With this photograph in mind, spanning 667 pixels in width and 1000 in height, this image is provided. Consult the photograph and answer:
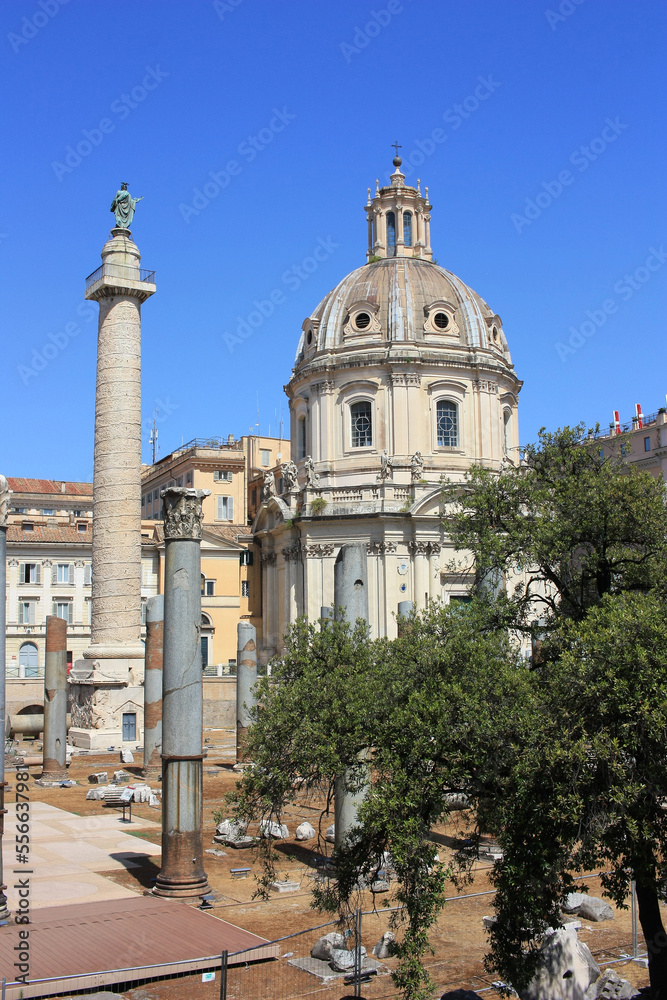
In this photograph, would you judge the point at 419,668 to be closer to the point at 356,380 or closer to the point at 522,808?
the point at 522,808

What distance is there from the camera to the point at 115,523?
40312 millimetres

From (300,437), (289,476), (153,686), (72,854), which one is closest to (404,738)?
(72,854)

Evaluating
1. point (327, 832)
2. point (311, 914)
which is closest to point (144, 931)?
point (311, 914)

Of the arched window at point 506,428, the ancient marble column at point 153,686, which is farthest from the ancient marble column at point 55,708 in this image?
the arched window at point 506,428

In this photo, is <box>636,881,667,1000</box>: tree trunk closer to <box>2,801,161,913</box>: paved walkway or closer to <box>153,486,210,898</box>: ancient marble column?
<box>153,486,210,898</box>: ancient marble column

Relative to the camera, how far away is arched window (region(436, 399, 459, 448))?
189 feet

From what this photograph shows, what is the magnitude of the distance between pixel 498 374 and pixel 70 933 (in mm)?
48346

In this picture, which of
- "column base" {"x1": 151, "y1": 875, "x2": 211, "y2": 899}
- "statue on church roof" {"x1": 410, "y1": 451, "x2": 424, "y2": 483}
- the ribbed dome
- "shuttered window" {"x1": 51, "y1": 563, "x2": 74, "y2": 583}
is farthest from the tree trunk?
"shuttered window" {"x1": 51, "y1": 563, "x2": 74, "y2": 583}

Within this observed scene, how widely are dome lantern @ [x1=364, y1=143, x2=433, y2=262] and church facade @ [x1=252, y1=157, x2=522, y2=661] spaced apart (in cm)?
169

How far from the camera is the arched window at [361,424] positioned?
57.7 meters

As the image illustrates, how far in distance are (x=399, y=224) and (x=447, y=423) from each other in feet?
45.7

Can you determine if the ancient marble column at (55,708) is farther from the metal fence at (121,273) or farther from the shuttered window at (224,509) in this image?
the shuttered window at (224,509)

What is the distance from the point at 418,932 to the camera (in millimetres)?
10891

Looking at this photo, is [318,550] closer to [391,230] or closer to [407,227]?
[391,230]
